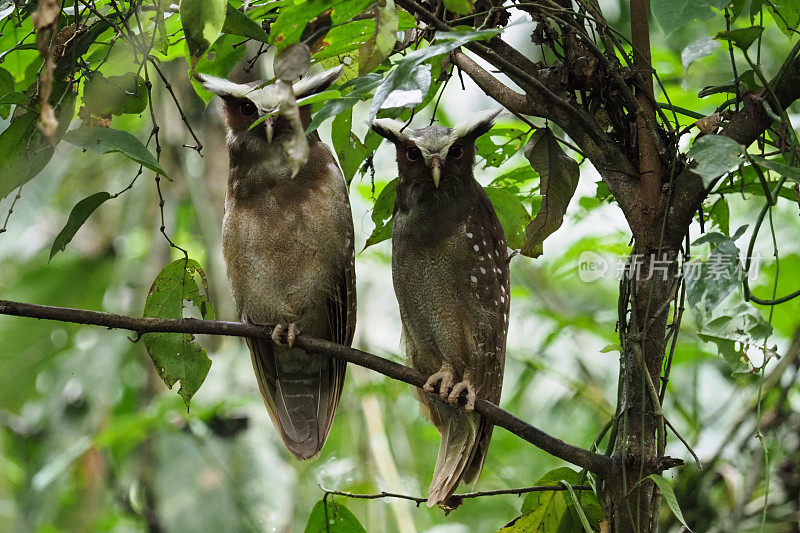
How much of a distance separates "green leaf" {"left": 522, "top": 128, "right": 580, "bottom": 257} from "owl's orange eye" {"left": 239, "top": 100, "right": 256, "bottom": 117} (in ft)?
3.52

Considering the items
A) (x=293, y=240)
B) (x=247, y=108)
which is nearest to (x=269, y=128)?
(x=247, y=108)

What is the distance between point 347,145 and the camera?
6.84ft

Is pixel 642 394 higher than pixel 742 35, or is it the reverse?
pixel 742 35

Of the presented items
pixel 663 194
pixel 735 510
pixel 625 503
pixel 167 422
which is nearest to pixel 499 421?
pixel 625 503

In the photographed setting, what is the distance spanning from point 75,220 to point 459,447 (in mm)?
1203

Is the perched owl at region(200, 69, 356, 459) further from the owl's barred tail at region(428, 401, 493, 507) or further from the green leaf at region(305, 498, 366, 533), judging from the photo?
the green leaf at region(305, 498, 366, 533)

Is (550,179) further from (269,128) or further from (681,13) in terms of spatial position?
(269,128)

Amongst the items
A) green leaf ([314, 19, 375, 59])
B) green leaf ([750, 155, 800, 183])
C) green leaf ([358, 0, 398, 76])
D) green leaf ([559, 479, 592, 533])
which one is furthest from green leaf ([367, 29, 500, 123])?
green leaf ([559, 479, 592, 533])

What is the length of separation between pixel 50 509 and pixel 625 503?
3164 millimetres

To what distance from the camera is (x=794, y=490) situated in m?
3.10

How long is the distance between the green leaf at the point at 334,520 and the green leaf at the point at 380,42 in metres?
1.14

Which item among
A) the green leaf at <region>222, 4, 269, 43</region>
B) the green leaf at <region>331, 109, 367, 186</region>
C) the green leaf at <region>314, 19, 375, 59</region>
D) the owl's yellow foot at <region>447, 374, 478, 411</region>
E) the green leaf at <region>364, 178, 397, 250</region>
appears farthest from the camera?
the green leaf at <region>364, 178, 397, 250</region>

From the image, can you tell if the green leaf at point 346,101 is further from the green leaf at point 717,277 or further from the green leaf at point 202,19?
the green leaf at point 717,277

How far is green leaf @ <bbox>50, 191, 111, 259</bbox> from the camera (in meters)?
1.77
